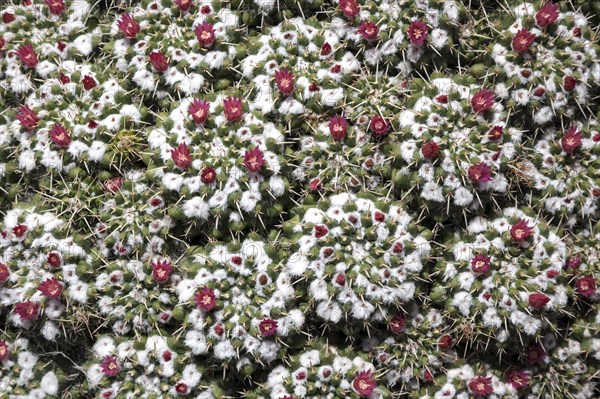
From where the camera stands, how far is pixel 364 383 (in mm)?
3578

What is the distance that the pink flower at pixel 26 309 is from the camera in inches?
144

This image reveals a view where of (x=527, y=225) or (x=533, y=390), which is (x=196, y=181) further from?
(x=533, y=390)

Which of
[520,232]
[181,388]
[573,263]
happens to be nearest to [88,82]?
[181,388]

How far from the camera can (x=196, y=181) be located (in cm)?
361

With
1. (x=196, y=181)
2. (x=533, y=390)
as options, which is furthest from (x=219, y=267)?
(x=533, y=390)

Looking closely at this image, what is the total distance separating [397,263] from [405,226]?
0.86 feet

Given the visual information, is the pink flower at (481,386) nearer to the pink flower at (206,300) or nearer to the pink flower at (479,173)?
the pink flower at (479,173)

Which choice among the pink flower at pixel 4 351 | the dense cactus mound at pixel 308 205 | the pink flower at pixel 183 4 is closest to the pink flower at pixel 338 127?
the dense cactus mound at pixel 308 205

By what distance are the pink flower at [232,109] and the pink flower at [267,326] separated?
1.29 meters

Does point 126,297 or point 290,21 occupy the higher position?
point 290,21

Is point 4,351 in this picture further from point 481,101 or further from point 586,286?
point 586,286

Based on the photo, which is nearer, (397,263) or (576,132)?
(397,263)

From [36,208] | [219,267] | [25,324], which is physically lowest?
[25,324]

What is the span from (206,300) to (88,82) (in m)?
1.69
